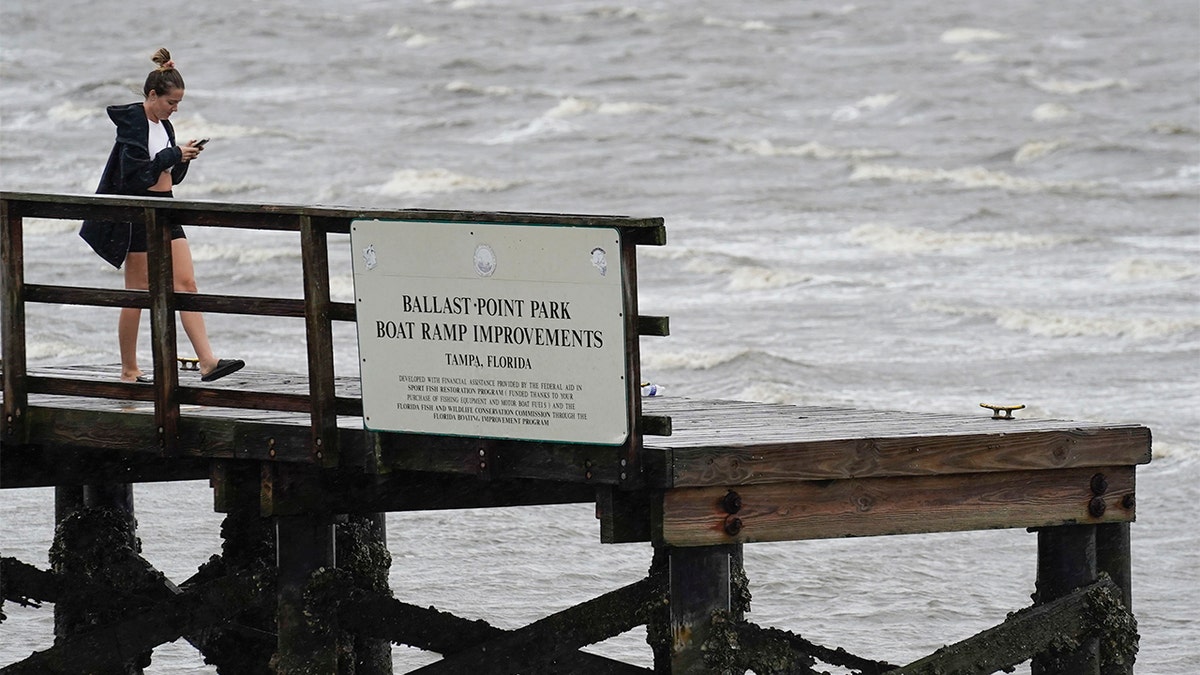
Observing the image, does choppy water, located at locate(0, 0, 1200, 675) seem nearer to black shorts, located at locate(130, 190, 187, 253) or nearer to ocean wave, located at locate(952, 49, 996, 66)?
ocean wave, located at locate(952, 49, 996, 66)

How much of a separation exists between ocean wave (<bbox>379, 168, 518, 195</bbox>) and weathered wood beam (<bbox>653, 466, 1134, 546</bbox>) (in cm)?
3504

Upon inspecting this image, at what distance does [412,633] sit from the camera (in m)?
9.19

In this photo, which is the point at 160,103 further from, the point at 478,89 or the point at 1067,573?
the point at 478,89

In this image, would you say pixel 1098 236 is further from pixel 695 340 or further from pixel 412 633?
pixel 412 633

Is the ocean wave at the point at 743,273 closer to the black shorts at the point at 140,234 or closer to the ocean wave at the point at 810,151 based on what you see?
the ocean wave at the point at 810,151

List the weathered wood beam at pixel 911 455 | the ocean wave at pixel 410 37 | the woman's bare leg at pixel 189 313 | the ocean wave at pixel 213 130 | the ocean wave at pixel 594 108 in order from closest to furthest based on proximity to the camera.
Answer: the weathered wood beam at pixel 911 455 < the woman's bare leg at pixel 189 313 < the ocean wave at pixel 213 130 < the ocean wave at pixel 594 108 < the ocean wave at pixel 410 37

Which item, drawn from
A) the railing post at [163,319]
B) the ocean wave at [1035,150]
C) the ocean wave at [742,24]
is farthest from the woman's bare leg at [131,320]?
the ocean wave at [742,24]

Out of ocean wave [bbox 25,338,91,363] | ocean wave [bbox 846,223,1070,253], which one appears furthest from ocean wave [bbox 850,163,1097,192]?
ocean wave [bbox 25,338,91,363]

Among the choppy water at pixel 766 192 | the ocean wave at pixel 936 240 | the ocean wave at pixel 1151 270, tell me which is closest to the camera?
the choppy water at pixel 766 192

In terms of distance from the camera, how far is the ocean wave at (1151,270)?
3281 centimetres

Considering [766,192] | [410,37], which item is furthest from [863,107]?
[410,37]

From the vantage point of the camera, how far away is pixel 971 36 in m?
62.8

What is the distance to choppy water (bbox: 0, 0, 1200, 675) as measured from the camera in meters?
15.8

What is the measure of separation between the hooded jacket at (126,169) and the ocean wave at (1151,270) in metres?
25.8
